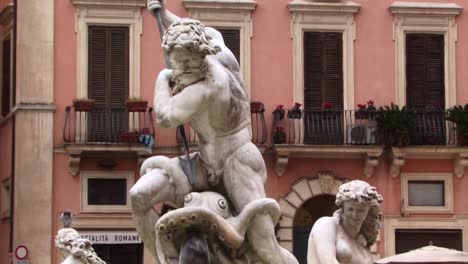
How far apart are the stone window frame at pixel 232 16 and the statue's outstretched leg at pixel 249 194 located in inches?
1076

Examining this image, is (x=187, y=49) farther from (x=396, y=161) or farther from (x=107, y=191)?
(x=396, y=161)

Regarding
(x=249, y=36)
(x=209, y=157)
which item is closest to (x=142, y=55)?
(x=249, y=36)

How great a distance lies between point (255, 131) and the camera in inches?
1457

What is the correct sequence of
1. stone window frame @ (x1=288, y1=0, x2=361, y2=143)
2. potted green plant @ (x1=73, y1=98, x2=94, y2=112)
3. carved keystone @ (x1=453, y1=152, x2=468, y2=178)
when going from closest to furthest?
potted green plant @ (x1=73, y1=98, x2=94, y2=112)
carved keystone @ (x1=453, y1=152, x2=468, y2=178)
stone window frame @ (x1=288, y1=0, x2=361, y2=143)

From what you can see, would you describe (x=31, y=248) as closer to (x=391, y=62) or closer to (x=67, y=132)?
(x=67, y=132)

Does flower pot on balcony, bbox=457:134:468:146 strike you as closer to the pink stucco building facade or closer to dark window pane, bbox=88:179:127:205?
the pink stucco building facade

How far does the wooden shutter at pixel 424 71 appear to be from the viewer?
125 ft

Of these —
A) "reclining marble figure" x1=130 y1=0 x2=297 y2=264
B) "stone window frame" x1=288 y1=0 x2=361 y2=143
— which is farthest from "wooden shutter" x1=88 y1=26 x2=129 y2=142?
"reclining marble figure" x1=130 y1=0 x2=297 y2=264

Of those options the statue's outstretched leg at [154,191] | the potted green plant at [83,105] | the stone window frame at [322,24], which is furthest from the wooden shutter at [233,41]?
the statue's outstretched leg at [154,191]

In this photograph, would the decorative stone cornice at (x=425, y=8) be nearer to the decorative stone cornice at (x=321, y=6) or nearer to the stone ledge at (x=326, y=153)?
the decorative stone cornice at (x=321, y=6)

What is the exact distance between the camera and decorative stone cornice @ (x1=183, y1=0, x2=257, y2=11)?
3759 centimetres

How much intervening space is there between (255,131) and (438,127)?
4255 mm

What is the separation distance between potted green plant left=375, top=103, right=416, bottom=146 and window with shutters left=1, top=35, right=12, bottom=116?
29.4 feet

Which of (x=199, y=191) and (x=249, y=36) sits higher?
(x=249, y=36)
